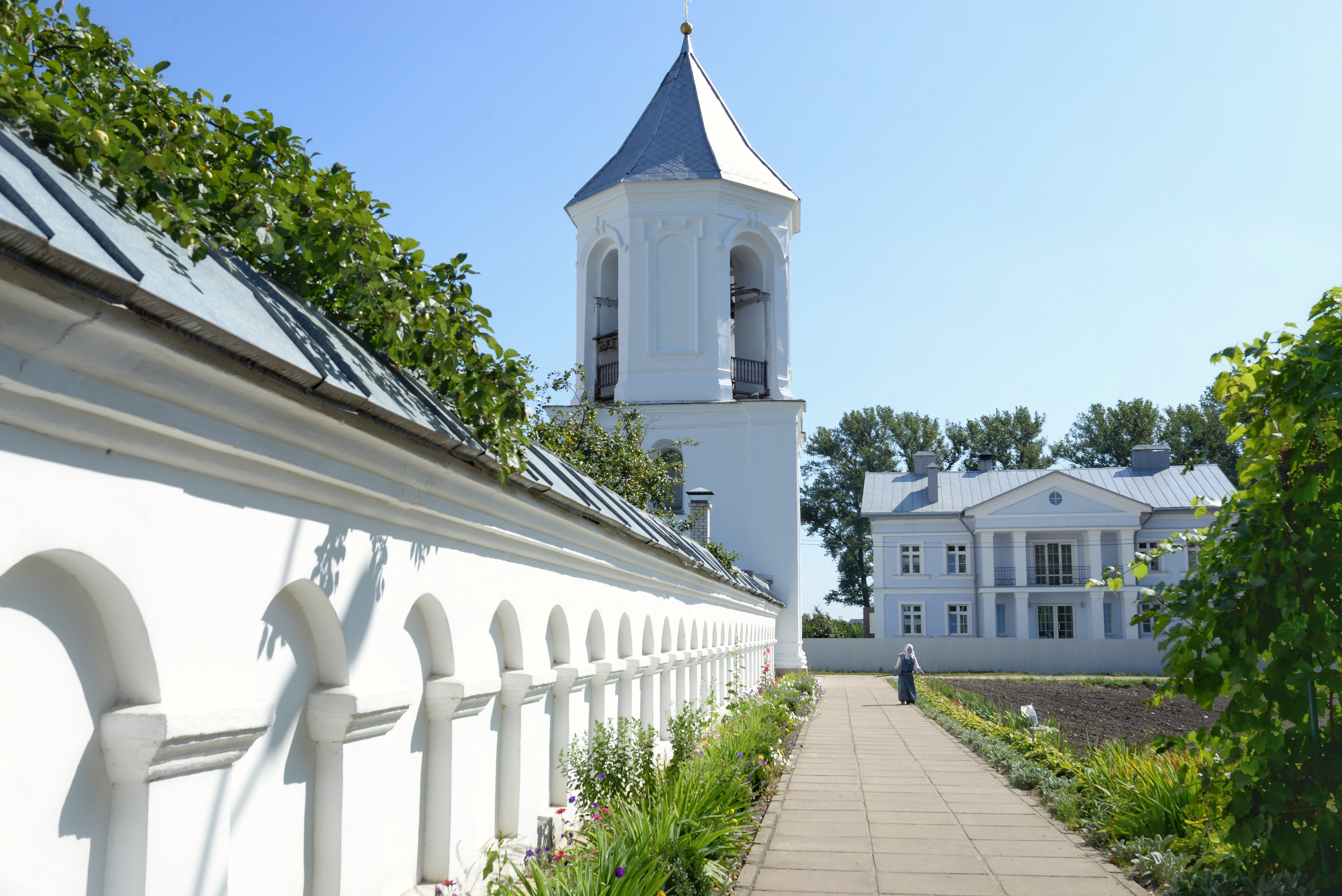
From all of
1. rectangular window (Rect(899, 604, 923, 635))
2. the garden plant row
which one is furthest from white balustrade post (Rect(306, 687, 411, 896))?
rectangular window (Rect(899, 604, 923, 635))

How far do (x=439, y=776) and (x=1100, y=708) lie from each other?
23.1m

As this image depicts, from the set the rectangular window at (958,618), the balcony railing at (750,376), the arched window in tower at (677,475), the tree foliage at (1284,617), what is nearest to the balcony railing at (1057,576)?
the rectangular window at (958,618)

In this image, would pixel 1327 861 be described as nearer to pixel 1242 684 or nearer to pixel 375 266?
pixel 1242 684

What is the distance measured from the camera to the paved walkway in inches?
279

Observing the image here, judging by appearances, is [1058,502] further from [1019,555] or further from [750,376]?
[750,376]

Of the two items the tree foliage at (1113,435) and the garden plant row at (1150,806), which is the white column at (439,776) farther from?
the tree foliage at (1113,435)

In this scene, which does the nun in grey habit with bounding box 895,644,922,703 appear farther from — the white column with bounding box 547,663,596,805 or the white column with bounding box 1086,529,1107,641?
the white column with bounding box 1086,529,1107,641

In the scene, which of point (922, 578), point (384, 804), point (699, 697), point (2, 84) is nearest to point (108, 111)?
point (2, 84)

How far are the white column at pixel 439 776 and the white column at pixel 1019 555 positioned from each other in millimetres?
48773

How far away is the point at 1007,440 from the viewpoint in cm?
7325

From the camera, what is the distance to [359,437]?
3.46 meters

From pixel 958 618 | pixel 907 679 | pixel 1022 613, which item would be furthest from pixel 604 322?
pixel 1022 613

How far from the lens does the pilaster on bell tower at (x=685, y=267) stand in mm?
30141

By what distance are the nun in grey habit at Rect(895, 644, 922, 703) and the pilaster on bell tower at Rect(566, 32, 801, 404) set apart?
904 cm
